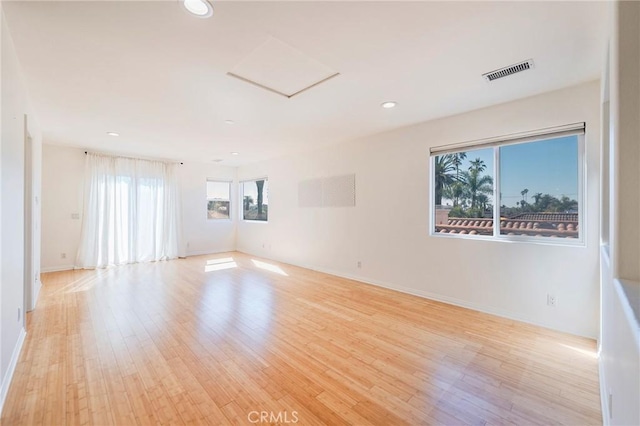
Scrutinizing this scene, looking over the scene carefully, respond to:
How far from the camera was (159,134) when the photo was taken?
4277 mm

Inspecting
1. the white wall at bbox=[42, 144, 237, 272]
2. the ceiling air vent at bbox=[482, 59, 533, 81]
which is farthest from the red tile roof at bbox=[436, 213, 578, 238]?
the white wall at bbox=[42, 144, 237, 272]

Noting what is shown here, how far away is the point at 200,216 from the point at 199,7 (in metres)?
6.05

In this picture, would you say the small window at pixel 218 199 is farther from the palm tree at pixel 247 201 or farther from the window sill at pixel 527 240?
the window sill at pixel 527 240

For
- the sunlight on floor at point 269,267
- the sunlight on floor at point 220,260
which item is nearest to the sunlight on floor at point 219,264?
the sunlight on floor at point 220,260

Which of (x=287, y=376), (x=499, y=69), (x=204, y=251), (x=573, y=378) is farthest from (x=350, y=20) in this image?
(x=204, y=251)

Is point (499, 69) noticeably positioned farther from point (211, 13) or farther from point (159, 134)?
point (159, 134)

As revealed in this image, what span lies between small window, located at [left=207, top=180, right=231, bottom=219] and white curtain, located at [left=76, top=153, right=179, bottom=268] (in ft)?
3.04

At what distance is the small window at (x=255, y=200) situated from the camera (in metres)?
6.75

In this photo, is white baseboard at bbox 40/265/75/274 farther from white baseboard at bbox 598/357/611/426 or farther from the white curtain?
white baseboard at bbox 598/357/611/426

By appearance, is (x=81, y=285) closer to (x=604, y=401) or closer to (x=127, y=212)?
(x=127, y=212)

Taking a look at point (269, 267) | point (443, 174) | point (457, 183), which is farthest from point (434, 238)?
point (269, 267)

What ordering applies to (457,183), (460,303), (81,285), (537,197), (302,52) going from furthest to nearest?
(81,285) < (457,183) < (460,303) < (537,197) < (302,52)

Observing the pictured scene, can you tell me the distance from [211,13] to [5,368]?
2.76m

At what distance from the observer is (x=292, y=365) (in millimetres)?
2090
